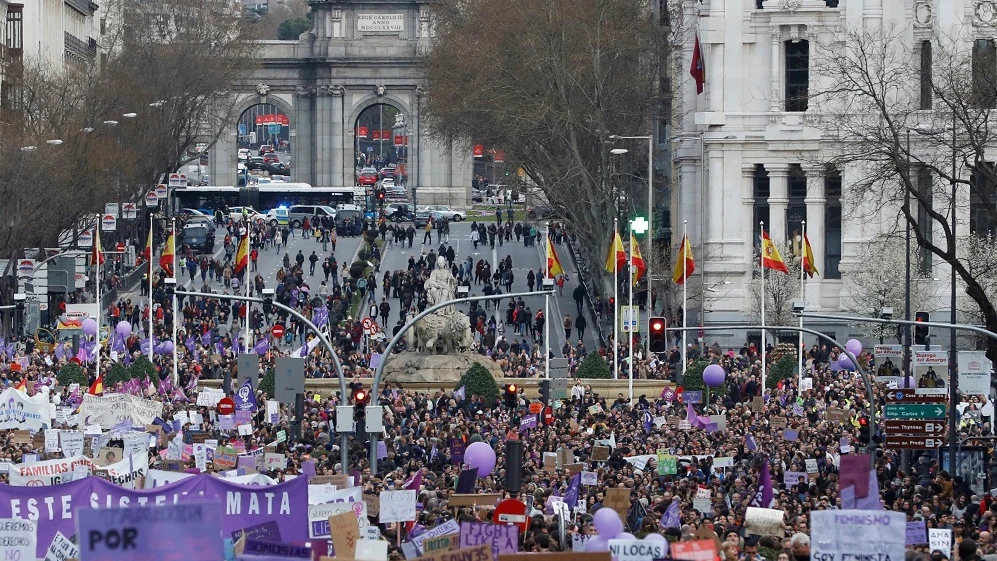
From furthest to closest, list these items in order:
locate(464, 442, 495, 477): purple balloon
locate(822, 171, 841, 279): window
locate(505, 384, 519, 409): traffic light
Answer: locate(822, 171, 841, 279): window, locate(505, 384, 519, 409): traffic light, locate(464, 442, 495, 477): purple balloon

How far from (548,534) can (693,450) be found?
49.1ft

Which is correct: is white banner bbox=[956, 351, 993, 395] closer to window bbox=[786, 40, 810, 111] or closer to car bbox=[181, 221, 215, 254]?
window bbox=[786, 40, 810, 111]

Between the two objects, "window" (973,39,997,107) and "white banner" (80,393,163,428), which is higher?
"window" (973,39,997,107)

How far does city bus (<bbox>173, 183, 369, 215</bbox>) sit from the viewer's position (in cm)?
13562

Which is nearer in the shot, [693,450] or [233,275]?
[693,450]

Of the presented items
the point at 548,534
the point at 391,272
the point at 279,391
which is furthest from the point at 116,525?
the point at 391,272

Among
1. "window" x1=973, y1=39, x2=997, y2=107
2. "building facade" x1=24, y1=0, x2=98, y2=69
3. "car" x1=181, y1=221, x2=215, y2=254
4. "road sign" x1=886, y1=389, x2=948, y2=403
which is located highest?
"building facade" x1=24, y1=0, x2=98, y2=69

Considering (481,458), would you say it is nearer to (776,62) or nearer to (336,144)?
(776,62)

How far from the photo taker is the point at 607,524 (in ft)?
90.6

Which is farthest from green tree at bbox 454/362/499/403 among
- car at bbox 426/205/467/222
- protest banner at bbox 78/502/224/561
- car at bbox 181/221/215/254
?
car at bbox 426/205/467/222

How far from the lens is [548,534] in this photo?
28.4m

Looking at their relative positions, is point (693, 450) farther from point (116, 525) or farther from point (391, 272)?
point (391, 272)

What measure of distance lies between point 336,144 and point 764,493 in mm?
118073

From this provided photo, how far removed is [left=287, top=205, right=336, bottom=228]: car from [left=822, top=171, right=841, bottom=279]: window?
1826 inches
